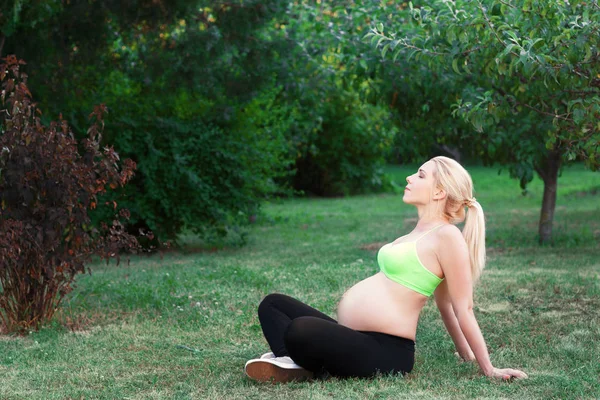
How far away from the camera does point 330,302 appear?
22.4 feet

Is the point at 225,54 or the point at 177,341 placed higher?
the point at 225,54

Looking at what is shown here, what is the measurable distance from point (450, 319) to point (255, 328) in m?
1.87

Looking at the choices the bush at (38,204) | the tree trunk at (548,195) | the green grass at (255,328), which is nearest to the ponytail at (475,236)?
the green grass at (255,328)

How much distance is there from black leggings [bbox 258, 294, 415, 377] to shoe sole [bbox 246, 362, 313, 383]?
3.7 inches

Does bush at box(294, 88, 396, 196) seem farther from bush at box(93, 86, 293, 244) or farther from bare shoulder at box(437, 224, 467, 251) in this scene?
bare shoulder at box(437, 224, 467, 251)

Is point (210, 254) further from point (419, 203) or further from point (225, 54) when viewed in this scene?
point (419, 203)

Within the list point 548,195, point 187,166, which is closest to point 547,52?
point 548,195

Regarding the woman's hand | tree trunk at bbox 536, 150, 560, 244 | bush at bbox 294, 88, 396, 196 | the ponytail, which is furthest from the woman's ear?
bush at bbox 294, 88, 396, 196

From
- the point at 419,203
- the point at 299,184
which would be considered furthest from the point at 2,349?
the point at 299,184

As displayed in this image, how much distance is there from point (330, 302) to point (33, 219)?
2443 mm

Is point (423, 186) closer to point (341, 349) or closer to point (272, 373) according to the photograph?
point (341, 349)

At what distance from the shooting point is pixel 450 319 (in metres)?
4.59

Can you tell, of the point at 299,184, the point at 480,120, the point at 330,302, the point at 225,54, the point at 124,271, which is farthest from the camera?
the point at 299,184

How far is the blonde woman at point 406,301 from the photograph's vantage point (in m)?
4.19
